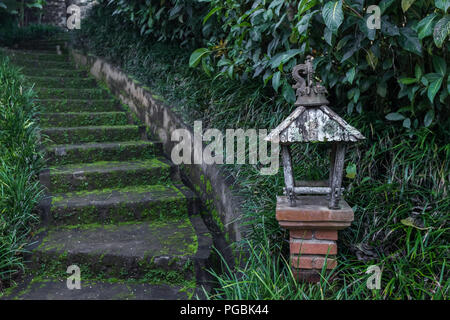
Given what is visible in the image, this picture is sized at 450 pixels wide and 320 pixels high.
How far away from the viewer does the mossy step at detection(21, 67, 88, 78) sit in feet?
15.7

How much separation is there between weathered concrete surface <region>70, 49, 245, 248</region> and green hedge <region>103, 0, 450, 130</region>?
768 millimetres

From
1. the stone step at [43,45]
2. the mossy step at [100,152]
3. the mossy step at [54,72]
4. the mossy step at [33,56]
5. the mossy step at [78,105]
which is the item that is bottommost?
the mossy step at [100,152]

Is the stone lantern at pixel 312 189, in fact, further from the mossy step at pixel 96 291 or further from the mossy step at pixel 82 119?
the mossy step at pixel 82 119

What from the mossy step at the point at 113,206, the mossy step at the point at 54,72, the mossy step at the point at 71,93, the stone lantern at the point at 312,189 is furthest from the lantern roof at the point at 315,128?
the mossy step at the point at 54,72

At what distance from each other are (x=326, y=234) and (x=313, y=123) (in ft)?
1.80

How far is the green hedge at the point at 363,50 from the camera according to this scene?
166 centimetres

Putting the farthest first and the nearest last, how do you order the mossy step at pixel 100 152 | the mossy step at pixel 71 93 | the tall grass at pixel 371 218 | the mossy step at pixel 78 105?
the mossy step at pixel 71 93, the mossy step at pixel 78 105, the mossy step at pixel 100 152, the tall grass at pixel 371 218

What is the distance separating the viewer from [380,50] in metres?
1.91

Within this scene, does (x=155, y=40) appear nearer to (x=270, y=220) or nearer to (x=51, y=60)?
(x=51, y=60)

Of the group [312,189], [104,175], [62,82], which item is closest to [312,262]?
[312,189]

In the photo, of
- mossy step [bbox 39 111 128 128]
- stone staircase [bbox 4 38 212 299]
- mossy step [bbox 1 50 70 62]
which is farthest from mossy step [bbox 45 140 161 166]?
mossy step [bbox 1 50 70 62]

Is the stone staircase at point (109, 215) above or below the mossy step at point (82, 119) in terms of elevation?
below

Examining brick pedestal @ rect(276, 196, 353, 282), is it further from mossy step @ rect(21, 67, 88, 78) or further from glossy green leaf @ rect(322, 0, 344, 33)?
mossy step @ rect(21, 67, 88, 78)

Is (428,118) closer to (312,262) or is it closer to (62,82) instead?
(312,262)
